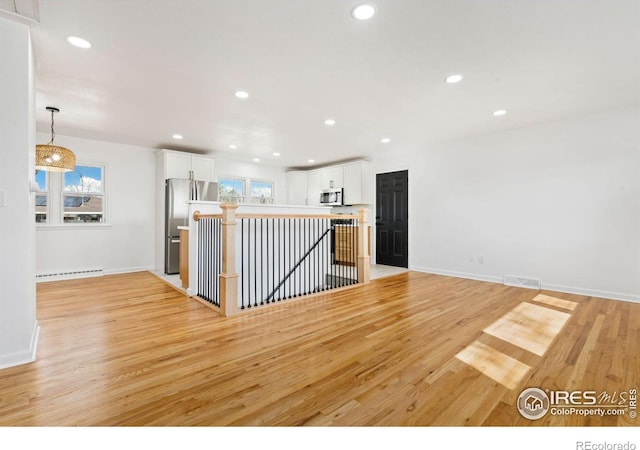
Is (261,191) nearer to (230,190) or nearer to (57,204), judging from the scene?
(230,190)

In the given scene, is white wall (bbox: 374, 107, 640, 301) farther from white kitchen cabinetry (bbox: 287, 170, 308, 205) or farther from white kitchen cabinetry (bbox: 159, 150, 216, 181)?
white kitchen cabinetry (bbox: 159, 150, 216, 181)

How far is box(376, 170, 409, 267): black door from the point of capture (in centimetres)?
627

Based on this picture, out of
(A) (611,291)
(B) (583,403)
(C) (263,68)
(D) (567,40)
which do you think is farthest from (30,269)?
(A) (611,291)

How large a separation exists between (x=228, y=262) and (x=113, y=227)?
3.85 m

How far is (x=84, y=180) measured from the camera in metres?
5.41

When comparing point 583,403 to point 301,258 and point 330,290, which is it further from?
point 301,258

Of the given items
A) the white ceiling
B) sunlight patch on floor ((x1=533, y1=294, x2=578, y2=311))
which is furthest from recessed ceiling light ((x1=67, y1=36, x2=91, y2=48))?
sunlight patch on floor ((x1=533, y1=294, x2=578, y2=311))

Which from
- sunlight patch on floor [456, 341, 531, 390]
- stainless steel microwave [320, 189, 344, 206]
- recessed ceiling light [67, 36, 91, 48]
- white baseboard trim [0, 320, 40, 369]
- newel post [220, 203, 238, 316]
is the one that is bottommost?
sunlight patch on floor [456, 341, 531, 390]

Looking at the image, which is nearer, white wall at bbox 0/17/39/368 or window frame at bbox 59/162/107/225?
white wall at bbox 0/17/39/368

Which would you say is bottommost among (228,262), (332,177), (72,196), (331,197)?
(228,262)

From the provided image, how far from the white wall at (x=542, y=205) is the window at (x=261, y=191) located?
3.84 meters

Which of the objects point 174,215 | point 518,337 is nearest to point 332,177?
point 174,215

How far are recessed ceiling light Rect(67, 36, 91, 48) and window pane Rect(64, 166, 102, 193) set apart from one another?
3745 mm

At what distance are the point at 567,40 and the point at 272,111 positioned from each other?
3.11 metres
